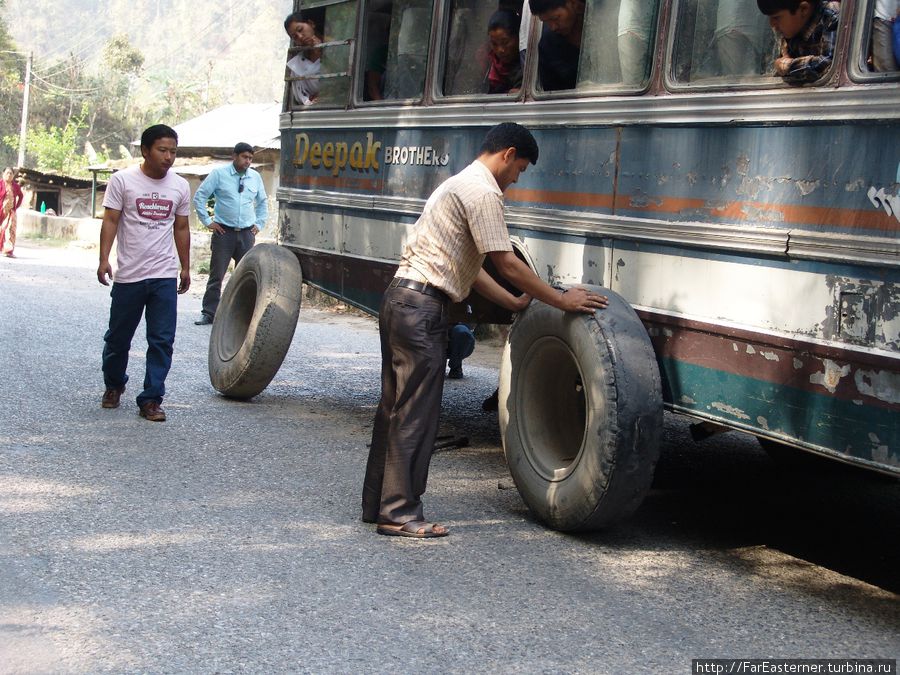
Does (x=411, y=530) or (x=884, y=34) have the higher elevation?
(x=884, y=34)

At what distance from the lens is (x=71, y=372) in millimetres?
8719

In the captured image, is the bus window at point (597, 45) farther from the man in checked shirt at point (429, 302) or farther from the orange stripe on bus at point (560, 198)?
the man in checked shirt at point (429, 302)

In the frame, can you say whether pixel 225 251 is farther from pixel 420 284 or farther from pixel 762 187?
pixel 762 187

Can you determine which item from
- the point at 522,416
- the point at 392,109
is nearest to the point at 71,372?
the point at 392,109

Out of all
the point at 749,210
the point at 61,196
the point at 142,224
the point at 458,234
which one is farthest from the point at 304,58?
the point at 61,196

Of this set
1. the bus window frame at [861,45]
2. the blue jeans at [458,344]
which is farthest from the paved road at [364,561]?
the bus window frame at [861,45]

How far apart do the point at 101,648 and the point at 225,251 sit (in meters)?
8.94

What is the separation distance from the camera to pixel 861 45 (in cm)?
420

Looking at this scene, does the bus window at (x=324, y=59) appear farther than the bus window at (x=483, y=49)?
Yes

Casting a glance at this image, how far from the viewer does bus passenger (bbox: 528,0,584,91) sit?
18.9 ft

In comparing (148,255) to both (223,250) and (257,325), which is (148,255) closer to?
(257,325)

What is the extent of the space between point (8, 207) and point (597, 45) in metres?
18.2

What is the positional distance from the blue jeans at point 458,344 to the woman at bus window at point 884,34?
530 centimetres

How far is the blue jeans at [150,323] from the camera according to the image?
7.13 m
